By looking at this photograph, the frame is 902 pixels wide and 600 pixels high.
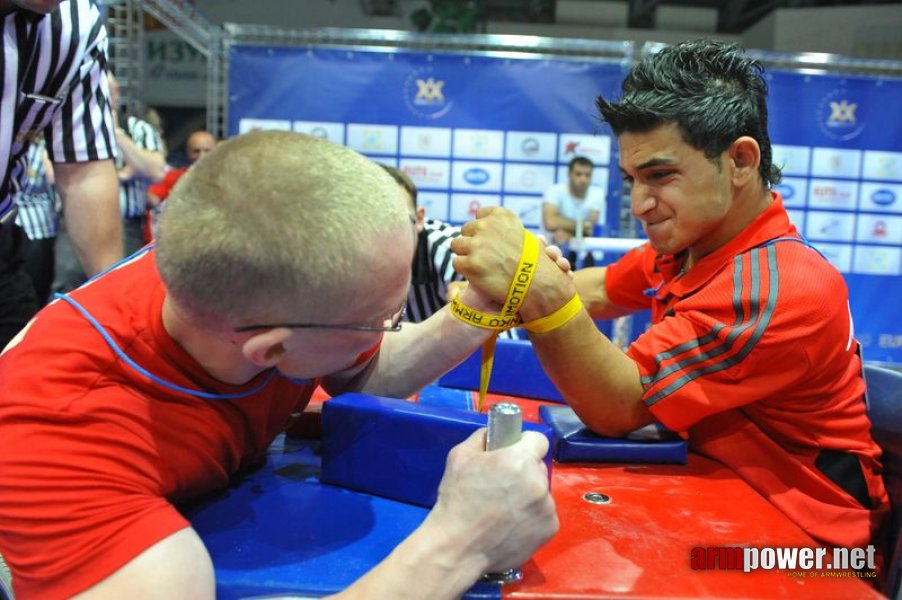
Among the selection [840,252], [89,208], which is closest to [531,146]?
[840,252]

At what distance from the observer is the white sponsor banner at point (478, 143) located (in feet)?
15.8

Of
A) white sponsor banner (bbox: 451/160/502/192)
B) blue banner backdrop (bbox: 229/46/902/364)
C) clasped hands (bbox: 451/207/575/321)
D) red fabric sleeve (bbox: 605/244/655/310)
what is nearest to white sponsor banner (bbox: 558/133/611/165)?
blue banner backdrop (bbox: 229/46/902/364)

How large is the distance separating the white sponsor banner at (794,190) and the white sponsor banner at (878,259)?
1.92 feet

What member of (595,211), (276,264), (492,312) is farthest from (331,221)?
(595,211)

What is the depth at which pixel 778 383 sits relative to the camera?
3.95ft

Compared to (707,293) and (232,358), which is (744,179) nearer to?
(707,293)

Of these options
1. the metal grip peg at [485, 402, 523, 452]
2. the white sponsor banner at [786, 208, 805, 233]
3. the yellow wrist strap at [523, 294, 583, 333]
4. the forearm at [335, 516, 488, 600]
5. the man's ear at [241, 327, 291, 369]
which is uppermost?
the white sponsor banner at [786, 208, 805, 233]

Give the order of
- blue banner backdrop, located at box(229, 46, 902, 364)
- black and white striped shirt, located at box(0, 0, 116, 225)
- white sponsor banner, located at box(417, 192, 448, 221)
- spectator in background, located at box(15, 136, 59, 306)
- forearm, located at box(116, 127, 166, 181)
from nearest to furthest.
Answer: black and white striped shirt, located at box(0, 0, 116, 225) < spectator in background, located at box(15, 136, 59, 306) < forearm, located at box(116, 127, 166, 181) < blue banner backdrop, located at box(229, 46, 902, 364) < white sponsor banner, located at box(417, 192, 448, 221)

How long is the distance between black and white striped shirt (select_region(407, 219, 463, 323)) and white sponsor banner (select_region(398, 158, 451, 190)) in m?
2.44

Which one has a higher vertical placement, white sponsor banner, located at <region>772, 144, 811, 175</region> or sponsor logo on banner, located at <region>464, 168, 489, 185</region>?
white sponsor banner, located at <region>772, 144, 811, 175</region>

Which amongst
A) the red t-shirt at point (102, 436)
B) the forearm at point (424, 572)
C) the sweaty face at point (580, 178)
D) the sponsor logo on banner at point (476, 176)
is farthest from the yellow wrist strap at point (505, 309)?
the sponsor logo on banner at point (476, 176)

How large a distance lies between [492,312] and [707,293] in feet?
1.33

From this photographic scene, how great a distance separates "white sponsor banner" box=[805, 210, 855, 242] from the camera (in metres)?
5.04

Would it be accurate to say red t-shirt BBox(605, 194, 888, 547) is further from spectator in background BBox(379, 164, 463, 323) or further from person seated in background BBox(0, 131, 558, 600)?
spectator in background BBox(379, 164, 463, 323)
